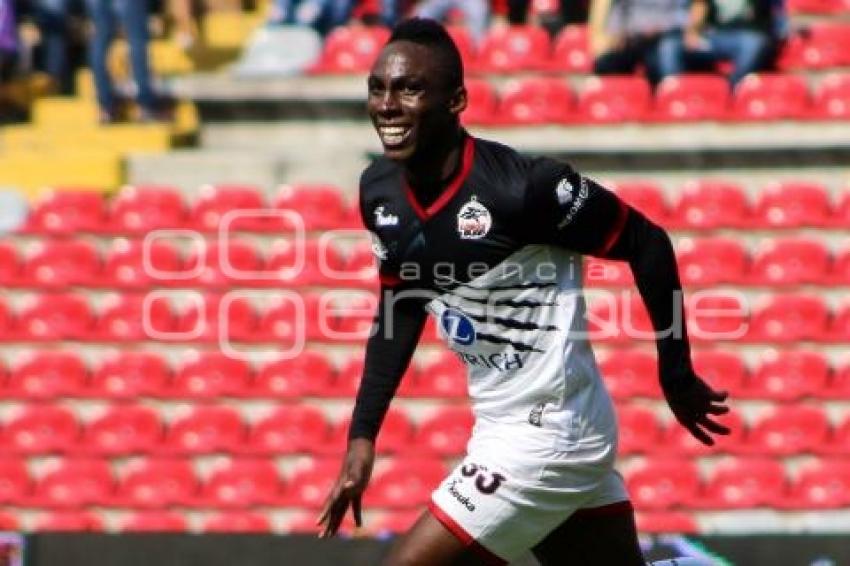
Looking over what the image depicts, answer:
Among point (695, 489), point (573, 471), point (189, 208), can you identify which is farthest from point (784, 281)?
point (573, 471)

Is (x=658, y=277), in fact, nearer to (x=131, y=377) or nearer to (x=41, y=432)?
(x=131, y=377)

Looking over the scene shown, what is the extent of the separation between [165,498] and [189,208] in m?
1.84

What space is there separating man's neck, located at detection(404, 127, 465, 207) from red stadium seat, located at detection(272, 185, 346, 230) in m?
5.19

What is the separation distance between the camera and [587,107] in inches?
405

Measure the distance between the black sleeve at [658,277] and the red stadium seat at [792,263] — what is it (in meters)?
4.80

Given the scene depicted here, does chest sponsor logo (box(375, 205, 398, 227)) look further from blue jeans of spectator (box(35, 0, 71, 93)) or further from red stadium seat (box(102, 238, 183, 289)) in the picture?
blue jeans of spectator (box(35, 0, 71, 93))

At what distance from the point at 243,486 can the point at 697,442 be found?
2155 millimetres

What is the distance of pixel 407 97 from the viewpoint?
442 cm

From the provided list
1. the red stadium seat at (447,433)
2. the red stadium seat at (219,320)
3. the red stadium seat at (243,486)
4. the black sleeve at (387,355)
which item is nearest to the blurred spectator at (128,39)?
the red stadium seat at (219,320)

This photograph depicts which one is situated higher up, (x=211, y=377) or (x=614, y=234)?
(x=614, y=234)

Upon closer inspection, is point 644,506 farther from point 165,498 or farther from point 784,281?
point 165,498

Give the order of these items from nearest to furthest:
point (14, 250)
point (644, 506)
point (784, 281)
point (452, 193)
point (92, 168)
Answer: point (452, 193) → point (644, 506) → point (784, 281) → point (14, 250) → point (92, 168)

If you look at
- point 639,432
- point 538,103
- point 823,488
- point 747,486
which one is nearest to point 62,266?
point 538,103

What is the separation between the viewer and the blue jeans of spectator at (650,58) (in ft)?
34.1
